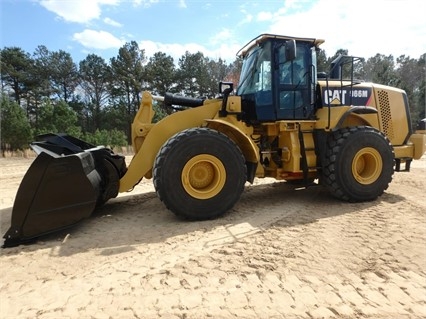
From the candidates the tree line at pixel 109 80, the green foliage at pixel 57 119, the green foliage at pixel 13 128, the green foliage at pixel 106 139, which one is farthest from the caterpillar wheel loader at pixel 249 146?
the tree line at pixel 109 80

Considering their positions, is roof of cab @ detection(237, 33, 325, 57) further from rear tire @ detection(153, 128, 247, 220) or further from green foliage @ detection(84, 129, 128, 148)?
green foliage @ detection(84, 129, 128, 148)

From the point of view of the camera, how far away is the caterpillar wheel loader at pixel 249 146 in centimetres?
400

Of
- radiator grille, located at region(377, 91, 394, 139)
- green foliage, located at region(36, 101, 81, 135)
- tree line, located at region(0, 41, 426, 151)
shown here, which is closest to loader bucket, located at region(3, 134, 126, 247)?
radiator grille, located at region(377, 91, 394, 139)

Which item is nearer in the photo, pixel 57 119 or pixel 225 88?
pixel 225 88

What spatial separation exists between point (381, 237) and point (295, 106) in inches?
102

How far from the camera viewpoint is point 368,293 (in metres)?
2.57

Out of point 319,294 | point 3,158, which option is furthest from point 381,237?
point 3,158

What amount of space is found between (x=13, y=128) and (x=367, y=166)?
1842 centimetres

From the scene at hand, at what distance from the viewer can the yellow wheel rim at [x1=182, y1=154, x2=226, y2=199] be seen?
4.38m

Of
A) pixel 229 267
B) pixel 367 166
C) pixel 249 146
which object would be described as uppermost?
pixel 249 146

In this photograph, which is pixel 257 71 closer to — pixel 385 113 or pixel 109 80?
pixel 385 113

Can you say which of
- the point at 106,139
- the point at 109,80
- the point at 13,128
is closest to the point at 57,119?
the point at 13,128

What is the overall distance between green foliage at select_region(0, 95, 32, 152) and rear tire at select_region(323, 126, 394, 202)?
17846 millimetres

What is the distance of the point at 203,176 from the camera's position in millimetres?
4582
